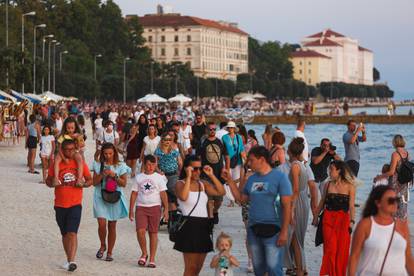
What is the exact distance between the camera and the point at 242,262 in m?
12.8

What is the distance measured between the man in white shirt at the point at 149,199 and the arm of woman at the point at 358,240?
4.54 meters

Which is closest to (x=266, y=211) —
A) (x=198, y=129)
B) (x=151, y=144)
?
(x=151, y=144)

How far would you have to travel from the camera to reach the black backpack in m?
13.8

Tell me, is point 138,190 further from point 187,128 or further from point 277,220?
point 187,128

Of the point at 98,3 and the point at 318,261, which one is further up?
the point at 98,3

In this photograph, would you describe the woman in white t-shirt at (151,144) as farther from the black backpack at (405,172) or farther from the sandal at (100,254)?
the sandal at (100,254)

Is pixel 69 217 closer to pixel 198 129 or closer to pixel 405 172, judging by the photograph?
pixel 405 172

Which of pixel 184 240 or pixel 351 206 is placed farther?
pixel 351 206

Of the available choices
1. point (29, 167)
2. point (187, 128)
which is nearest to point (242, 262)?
point (187, 128)

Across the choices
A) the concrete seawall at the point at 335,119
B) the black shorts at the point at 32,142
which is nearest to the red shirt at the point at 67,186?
the black shorts at the point at 32,142

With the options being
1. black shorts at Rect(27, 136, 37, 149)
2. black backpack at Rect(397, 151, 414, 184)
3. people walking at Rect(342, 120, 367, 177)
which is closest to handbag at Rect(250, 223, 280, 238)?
black backpack at Rect(397, 151, 414, 184)

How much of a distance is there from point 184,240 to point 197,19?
621ft

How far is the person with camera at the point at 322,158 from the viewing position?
15.5 meters

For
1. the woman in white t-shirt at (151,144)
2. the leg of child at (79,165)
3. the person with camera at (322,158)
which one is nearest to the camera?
the leg of child at (79,165)
